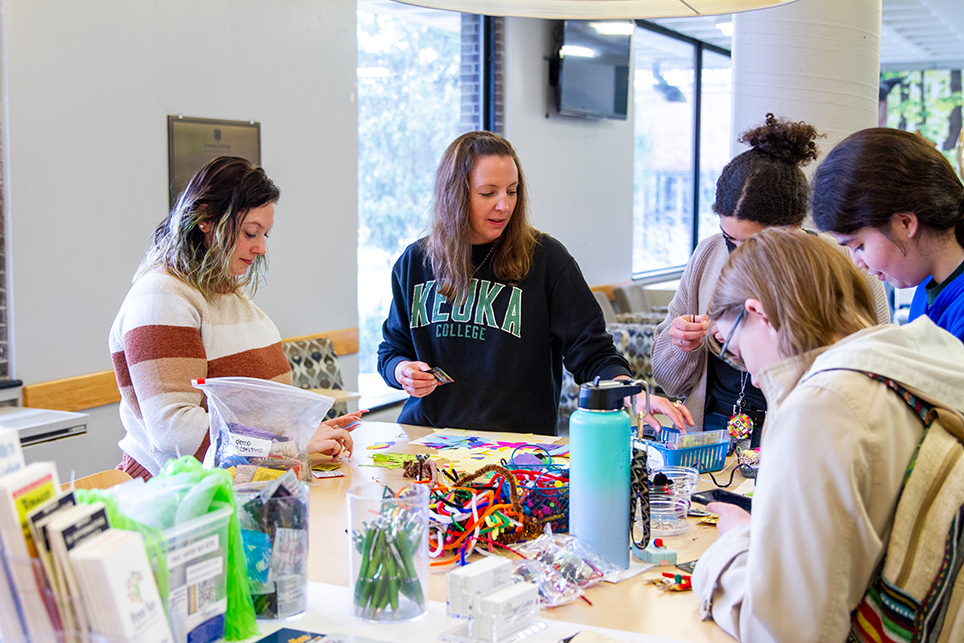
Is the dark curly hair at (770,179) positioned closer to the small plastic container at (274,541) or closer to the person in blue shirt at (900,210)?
the person in blue shirt at (900,210)

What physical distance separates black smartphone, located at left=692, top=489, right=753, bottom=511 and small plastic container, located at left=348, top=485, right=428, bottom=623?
0.61 meters

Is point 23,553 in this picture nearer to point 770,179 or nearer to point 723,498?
point 723,498

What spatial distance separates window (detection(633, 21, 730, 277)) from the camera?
30.1 ft

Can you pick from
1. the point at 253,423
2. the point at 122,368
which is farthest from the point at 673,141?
the point at 253,423

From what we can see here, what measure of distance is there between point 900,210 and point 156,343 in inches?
63.6

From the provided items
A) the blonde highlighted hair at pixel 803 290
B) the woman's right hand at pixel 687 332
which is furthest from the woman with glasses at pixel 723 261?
the blonde highlighted hair at pixel 803 290

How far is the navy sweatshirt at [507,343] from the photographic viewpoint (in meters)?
2.65

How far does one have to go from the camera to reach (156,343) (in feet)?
6.78

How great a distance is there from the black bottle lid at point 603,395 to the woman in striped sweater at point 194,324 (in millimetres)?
927

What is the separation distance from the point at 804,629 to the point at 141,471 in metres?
1.60

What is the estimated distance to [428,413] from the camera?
8.93ft

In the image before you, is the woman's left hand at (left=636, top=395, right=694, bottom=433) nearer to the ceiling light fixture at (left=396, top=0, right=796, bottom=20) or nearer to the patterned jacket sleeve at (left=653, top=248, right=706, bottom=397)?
the patterned jacket sleeve at (left=653, top=248, right=706, bottom=397)

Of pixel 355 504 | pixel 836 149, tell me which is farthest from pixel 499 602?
pixel 836 149

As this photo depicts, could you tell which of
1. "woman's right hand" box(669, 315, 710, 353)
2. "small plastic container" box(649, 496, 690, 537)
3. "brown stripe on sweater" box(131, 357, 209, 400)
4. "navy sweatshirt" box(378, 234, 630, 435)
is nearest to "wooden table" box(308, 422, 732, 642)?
"small plastic container" box(649, 496, 690, 537)
